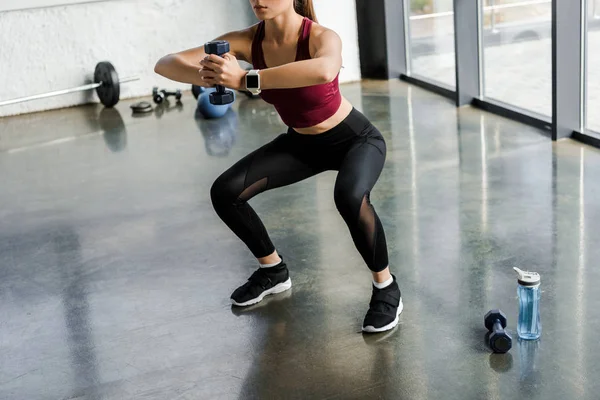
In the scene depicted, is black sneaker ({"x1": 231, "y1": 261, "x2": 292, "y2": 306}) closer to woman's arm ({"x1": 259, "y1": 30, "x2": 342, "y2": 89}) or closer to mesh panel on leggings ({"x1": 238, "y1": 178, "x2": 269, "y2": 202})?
mesh panel on leggings ({"x1": 238, "y1": 178, "x2": 269, "y2": 202})

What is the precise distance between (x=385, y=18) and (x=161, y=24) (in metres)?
2.04

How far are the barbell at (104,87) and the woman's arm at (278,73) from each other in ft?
15.0

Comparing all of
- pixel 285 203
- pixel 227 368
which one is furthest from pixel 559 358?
pixel 285 203

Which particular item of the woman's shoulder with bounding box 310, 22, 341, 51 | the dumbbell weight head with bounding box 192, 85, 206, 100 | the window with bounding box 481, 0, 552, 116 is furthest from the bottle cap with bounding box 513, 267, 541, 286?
the dumbbell weight head with bounding box 192, 85, 206, 100

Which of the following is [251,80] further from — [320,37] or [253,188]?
[253,188]

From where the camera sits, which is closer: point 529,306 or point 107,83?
point 529,306

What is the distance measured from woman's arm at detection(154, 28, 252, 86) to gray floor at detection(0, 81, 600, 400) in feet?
2.96

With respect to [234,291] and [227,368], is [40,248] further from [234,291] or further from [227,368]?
[227,368]

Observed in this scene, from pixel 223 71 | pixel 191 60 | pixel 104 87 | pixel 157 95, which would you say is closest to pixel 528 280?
pixel 223 71

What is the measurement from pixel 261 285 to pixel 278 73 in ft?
3.18

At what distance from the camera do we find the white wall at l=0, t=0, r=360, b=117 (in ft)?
23.4

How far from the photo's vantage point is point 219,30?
25.0ft

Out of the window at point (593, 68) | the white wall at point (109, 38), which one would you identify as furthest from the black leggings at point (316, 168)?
the white wall at point (109, 38)

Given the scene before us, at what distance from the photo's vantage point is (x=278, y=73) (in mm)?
2498
